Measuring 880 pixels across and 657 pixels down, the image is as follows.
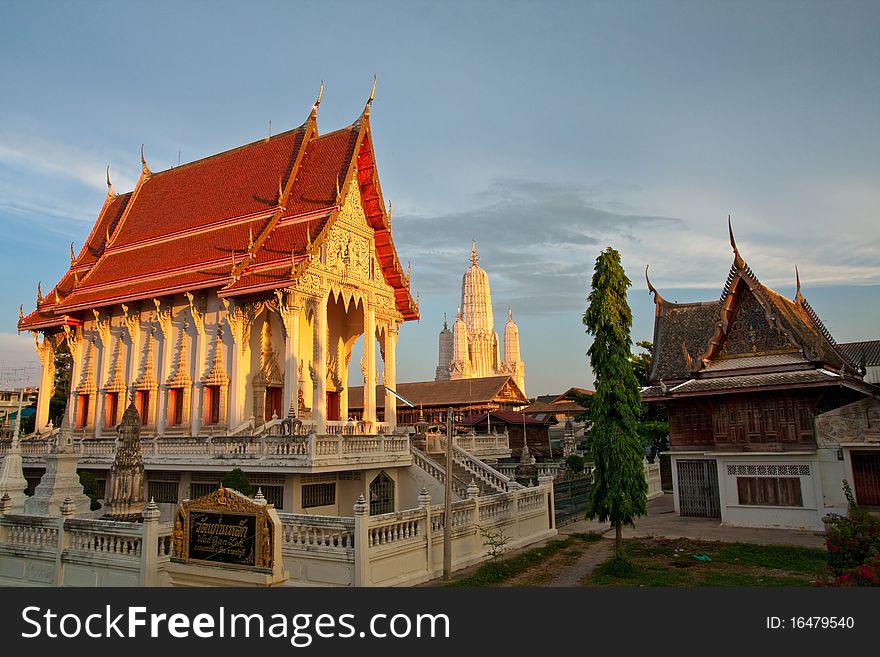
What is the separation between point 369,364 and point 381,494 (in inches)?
216

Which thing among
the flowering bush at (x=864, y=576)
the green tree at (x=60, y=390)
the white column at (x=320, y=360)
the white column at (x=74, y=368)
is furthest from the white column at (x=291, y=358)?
the green tree at (x=60, y=390)

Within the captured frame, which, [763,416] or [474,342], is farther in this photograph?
[474,342]

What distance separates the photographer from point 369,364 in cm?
2373

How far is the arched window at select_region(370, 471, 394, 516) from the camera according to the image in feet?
63.3

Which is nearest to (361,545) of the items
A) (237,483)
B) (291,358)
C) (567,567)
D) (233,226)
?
(567,567)

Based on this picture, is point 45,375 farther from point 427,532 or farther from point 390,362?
point 427,532

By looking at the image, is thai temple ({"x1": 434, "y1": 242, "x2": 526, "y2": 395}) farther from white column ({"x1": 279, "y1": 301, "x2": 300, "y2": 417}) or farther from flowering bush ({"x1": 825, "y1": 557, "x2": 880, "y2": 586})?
flowering bush ({"x1": 825, "y1": 557, "x2": 880, "y2": 586})

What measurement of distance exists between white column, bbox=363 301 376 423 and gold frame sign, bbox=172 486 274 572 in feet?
43.0

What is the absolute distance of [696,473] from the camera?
20859mm

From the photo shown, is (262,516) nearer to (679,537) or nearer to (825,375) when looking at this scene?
(679,537)

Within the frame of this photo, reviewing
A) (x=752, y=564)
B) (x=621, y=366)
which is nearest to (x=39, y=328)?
(x=621, y=366)

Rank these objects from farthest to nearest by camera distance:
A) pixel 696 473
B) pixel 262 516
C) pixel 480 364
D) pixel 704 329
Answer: pixel 480 364
pixel 704 329
pixel 696 473
pixel 262 516

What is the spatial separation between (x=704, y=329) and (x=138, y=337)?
20825 millimetres

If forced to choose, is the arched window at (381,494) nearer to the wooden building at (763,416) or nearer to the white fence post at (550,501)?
the white fence post at (550,501)
